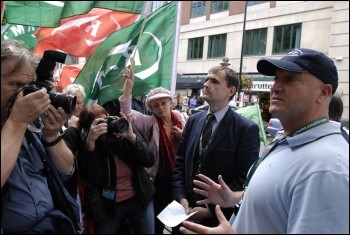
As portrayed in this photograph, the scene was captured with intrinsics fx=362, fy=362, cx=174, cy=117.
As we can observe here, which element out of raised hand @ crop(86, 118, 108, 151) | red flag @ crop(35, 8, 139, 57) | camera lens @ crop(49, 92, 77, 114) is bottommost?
raised hand @ crop(86, 118, 108, 151)

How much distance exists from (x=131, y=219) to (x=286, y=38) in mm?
21919

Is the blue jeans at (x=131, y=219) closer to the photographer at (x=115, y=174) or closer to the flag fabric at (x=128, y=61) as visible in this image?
the photographer at (x=115, y=174)

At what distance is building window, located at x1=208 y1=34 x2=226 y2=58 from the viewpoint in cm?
2639

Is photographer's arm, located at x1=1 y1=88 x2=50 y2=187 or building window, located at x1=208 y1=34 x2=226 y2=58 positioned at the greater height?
building window, located at x1=208 y1=34 x2=226 y2=58

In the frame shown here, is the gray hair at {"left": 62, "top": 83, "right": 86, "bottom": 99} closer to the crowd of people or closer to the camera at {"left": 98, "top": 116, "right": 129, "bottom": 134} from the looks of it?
the crowd of people

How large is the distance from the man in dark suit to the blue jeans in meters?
0.28

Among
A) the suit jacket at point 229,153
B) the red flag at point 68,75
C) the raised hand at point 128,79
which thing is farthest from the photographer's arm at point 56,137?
the red flag at point 68,75

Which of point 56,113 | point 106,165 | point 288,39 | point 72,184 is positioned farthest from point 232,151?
point 288,39

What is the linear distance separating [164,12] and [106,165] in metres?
1.79

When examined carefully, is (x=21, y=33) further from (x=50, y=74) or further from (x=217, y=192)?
(x=217, y=192)

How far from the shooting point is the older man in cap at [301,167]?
1.12 m

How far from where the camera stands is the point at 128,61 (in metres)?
3.27

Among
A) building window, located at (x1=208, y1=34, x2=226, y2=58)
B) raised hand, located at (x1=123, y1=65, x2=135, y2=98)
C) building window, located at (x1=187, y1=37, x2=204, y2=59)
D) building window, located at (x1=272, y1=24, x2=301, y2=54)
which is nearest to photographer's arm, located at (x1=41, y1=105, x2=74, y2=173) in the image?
raised hand, located at (x1=123, y1=65, x2=135, y2=98)

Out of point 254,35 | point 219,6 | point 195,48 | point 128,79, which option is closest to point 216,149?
point 128,79
